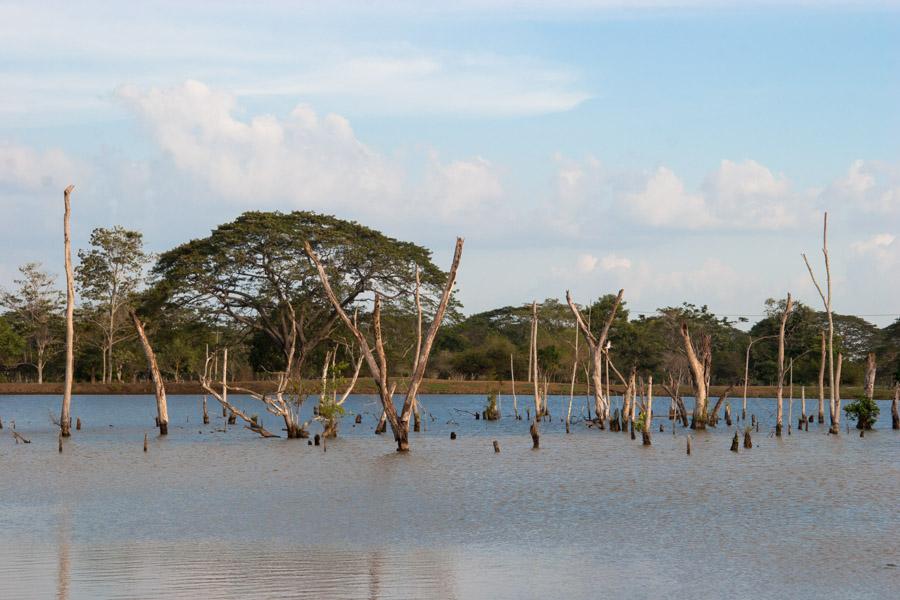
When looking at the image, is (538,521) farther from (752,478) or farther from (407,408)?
(407,408)

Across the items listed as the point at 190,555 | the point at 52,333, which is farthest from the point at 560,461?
the point at 52,333

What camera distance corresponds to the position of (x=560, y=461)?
31.0 meters

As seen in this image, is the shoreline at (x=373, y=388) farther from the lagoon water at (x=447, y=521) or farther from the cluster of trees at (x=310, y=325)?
the lagoon water at (x=447, y=521)

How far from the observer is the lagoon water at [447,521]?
13359mm

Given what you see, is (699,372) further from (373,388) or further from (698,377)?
(373,388)

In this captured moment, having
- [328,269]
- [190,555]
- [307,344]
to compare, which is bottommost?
[190,555]

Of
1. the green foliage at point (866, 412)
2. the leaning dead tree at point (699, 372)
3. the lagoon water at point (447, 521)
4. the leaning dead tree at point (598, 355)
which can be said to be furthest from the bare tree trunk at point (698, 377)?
the green foliage at point (866, 412)

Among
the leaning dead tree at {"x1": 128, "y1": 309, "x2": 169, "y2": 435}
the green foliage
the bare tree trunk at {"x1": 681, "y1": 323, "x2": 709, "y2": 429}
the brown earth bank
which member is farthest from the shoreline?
the leaning dead tree at {"x1": 128, "y1": 309, "x2": 169, "y2": 435}

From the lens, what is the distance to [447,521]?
19031 mm

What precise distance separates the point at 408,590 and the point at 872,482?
1609 centimetres

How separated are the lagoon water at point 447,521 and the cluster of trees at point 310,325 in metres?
21.7

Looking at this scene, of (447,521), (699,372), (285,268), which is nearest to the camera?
(447,521)

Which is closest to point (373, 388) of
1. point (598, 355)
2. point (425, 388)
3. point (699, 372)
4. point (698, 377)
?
point (425, 388)

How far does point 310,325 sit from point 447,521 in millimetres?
51835
